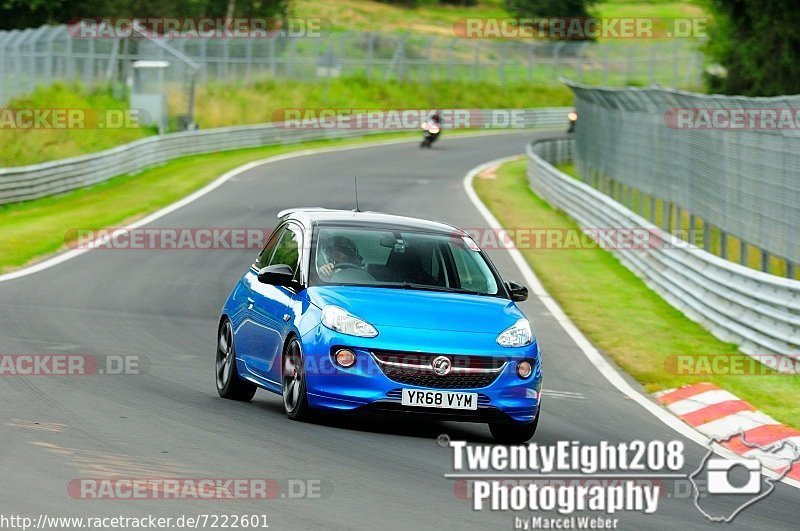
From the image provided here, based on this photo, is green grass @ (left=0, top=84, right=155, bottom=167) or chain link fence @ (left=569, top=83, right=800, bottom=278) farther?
green grass @ (left=0, top=84, right=155, bottom=167)

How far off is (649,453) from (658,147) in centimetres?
1642

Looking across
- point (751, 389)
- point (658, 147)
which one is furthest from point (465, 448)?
point (658, 147)

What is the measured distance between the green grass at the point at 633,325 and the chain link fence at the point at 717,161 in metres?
1.22

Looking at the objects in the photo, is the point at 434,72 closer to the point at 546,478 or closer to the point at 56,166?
the point at 56,166

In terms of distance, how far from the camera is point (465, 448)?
389 inches

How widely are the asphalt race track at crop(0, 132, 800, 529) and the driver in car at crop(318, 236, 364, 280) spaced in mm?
1095

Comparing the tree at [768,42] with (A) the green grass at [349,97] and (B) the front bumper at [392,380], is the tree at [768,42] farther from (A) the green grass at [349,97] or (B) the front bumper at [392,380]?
(B) the front bumper at [392,380]

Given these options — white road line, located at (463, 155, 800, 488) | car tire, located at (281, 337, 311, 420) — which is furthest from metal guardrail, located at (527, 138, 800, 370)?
car tire, located at (281, 337, 311, 420)

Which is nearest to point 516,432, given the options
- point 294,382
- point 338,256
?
point 294,382

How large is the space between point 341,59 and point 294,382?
6344cm

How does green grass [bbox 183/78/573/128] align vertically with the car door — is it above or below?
below

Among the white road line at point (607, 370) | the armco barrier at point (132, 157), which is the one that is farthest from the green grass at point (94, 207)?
the white road line at point (607, 370)

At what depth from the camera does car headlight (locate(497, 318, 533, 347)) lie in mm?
10398

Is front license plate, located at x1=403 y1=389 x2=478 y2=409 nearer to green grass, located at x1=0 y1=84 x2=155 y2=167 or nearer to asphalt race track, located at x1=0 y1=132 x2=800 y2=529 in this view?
asphalt race track, located at x1=0 y1=132 x2=800 y2=529
